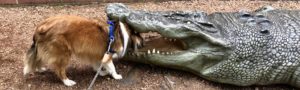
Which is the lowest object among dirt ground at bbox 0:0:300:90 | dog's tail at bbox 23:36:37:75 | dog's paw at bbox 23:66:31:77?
dirt ground at bbox 0:0:300:90

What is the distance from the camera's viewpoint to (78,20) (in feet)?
10.4

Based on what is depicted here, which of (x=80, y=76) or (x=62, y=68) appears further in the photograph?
(x=80, y=76)

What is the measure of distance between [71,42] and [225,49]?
1.14m

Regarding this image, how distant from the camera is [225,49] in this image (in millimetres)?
3422

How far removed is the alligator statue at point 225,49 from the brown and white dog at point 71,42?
0.77 ft

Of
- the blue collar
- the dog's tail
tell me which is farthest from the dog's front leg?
the dog's tail

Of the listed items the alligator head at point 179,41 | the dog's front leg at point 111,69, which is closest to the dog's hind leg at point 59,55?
the dog's front leg at point 111,69

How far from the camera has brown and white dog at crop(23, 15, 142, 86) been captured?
3076 mm

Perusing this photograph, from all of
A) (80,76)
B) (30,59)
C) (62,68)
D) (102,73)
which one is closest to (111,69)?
(102,73)

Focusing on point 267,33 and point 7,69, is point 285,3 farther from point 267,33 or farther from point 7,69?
point 7,69

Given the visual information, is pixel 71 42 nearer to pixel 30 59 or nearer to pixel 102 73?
pixel 30 59

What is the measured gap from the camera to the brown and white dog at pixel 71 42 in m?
3.08

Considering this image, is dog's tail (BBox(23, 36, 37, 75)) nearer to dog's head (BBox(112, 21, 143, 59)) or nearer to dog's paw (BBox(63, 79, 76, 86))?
dog's paw (BBox(63, 79, 76, 86))

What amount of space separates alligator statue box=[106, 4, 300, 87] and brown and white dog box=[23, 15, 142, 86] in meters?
0.24
